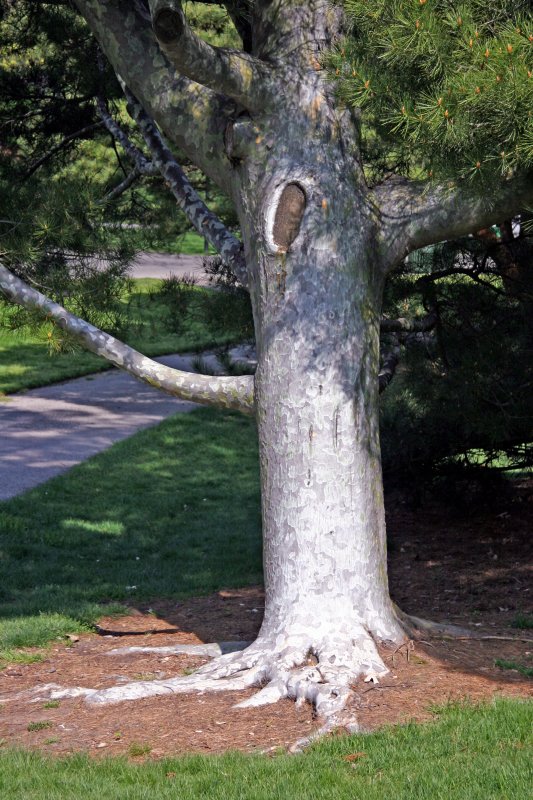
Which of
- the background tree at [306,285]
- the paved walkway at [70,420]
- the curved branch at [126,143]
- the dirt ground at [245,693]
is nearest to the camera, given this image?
the dirt ground at [245,693]

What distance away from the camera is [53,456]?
36.0 ft

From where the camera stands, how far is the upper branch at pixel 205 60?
3.87m

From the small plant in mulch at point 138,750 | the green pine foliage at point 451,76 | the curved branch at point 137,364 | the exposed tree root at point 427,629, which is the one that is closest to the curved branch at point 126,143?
the curved branch at point 137,364

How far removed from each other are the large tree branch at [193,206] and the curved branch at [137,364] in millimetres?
679

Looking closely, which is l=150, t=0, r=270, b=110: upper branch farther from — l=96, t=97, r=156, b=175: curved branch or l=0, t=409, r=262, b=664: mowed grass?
l=0, t=409, r=262, b=664: mowed grass

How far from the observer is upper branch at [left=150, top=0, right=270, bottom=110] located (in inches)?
152

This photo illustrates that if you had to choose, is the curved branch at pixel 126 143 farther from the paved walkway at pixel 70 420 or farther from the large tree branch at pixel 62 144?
the paved walkway at pixel 70 420

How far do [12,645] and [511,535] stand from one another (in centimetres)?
445

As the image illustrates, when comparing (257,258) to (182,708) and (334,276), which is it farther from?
(182,708)

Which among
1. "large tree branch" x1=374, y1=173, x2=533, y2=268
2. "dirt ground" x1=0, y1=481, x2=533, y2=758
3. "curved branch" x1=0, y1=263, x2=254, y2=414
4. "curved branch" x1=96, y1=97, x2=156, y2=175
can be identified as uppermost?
"curved branch" x1=96, y1=97, x2=156, y2=175

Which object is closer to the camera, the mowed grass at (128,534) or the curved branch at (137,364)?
the curved branch at (137,364)

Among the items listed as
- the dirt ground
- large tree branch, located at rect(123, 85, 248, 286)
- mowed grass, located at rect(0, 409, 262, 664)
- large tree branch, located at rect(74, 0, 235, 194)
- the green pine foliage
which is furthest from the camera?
mowed grass, located at rect(0, 409, 262, 664)

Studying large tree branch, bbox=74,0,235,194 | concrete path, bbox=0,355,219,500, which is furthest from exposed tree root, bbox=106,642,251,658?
concrete path, bbox=0,355,219,500

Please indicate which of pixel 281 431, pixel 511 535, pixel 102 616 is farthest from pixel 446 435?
pixel 281 431
